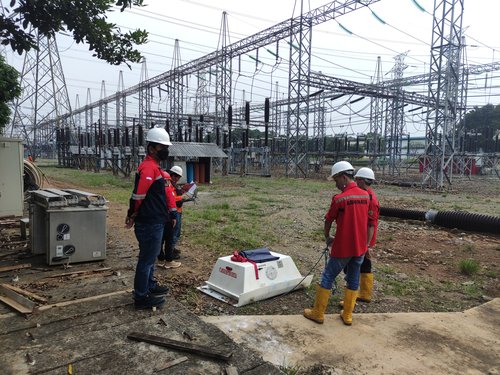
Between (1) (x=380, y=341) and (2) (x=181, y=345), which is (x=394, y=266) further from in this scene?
(2) (x=181, y=345)

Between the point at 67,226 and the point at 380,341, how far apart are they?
4341 millimetres

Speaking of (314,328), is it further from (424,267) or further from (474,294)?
(424,267)

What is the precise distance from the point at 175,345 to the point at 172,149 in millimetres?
18761

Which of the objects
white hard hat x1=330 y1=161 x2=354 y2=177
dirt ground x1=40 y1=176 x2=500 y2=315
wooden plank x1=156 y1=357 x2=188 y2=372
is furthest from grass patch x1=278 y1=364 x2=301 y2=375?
white hard hat x1=330 y1=161 x2=354 y2=177

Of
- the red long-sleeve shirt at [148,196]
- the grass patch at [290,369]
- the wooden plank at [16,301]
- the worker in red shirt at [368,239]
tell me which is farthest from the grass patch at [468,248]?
the wooden plank at [16,301]

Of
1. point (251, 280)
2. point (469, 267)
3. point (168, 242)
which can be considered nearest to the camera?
point (251, 280)

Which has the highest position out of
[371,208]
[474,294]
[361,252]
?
[371,208]

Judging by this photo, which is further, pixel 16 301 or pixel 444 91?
pixel 444 91

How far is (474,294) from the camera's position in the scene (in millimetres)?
5461

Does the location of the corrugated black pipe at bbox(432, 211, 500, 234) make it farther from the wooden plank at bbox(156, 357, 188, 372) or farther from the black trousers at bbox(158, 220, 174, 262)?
the wooden plank at bbox(156, 357, 188, 372)

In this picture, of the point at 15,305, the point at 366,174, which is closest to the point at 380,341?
the point at 366,174

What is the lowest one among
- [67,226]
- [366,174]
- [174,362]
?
[174,362]

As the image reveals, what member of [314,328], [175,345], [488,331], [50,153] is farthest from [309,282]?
[50,153]

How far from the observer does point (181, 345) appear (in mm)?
3354
